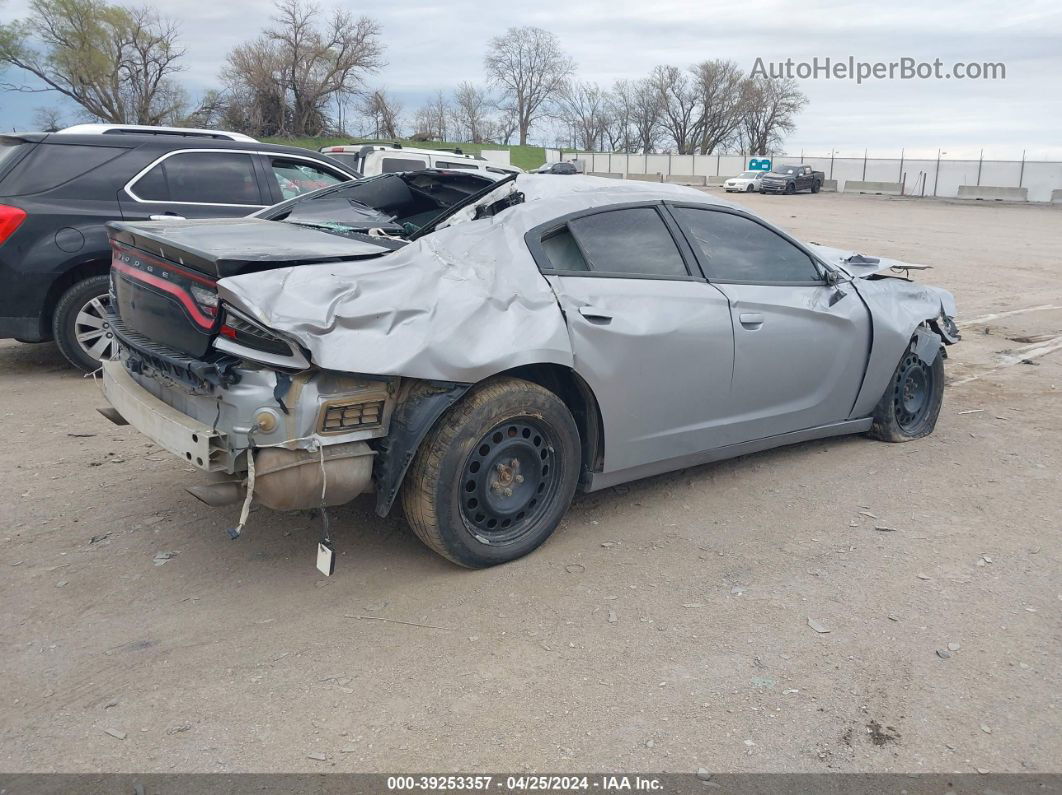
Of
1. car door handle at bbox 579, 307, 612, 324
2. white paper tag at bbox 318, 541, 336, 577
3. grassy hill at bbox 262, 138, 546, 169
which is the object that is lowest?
white paper tag at bbox 318, 541, 336, 577

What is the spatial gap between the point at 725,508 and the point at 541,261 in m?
1.69

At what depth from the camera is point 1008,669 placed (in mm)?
3223

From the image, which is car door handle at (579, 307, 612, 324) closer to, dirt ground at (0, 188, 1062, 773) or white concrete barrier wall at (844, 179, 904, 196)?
dirt ground at (0, 188, 1062, 773)

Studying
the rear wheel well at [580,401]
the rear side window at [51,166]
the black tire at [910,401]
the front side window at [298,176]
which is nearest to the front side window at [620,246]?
the rear wheel well at [580,401]

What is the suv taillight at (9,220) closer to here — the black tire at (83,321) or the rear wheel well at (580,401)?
the black tire at (83,321)

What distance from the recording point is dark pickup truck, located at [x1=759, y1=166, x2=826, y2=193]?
4366 cm

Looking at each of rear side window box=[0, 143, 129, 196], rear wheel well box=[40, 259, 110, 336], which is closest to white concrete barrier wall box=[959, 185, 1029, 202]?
rear side window box=[0, 143, 129, 196]

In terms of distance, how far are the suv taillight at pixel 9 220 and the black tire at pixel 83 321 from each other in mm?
558

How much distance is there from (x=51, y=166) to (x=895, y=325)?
6.18 metres

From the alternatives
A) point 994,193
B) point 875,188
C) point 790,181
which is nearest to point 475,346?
point 790,181

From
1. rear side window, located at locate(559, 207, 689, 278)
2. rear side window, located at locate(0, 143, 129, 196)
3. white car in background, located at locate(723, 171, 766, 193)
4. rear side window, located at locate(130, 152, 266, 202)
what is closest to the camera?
rear side window, located at locate(559, 207, 689, 278)

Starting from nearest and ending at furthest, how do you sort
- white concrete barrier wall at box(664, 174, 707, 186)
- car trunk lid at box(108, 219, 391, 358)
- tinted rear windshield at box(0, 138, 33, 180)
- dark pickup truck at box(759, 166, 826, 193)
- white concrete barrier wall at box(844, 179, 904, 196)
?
1. car trunk lid at box(108, 219, 391, 358)
2. tinted rear windshield at box(0, 138, 33, 180)
3. dark pickup truck at box(759, 166, 826, 193)
4. white concrete barrier wall at box(844, 179, 904, 196)
5. white concrete barrier wall at box(664, 174, 707, 186)

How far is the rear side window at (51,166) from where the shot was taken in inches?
261

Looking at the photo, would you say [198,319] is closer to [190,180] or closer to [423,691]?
[423,691]
